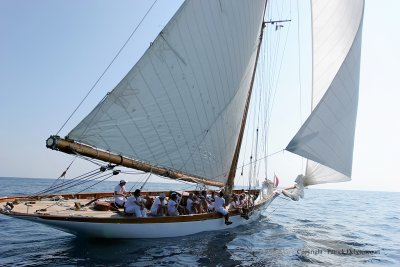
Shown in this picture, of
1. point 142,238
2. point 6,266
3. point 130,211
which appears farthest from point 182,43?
point 6,266

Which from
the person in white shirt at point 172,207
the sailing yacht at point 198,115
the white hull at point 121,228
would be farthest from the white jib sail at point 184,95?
the white hull at point 121,228

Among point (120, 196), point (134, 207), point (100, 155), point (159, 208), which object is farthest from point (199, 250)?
point (100, 155)

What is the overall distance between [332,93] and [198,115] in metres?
6.35

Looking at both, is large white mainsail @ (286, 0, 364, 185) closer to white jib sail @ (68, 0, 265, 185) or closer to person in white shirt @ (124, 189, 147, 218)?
white jib sail @ (68, 0, 265, 185)

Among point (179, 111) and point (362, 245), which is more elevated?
point (179, 111)

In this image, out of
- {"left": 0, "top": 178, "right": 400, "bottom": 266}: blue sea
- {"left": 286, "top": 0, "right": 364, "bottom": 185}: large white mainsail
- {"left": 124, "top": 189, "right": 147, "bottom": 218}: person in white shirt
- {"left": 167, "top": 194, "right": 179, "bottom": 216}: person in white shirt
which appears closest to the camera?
{"left": 0, "top": 178, "right": 400, "bottom": 266}: blue sea

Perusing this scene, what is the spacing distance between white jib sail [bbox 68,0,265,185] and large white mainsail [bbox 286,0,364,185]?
3.59 metres

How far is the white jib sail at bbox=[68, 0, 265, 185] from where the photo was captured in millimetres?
11641

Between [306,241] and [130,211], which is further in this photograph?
[306,241]

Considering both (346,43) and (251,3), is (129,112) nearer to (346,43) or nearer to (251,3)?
(251,3)

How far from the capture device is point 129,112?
1173 centimetres

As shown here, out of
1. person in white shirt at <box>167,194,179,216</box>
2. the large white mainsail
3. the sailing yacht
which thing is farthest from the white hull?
the large white mainsail

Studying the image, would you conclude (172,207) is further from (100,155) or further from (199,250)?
(100,155)

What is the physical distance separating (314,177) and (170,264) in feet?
35.0
